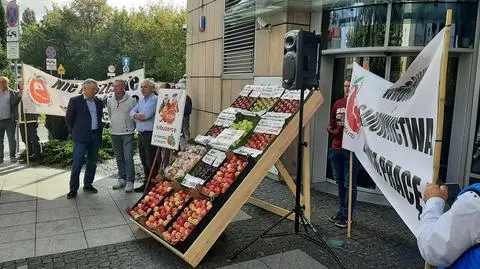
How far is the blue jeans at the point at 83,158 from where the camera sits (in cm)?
585

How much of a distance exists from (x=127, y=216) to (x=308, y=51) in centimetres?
310

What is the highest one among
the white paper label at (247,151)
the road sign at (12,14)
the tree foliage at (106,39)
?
the tree foliage at (106,39)

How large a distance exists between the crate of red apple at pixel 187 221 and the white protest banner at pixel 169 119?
66.2 inches

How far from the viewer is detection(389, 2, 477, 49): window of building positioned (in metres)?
5.40

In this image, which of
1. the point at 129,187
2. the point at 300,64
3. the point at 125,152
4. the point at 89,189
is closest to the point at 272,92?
the point at 300,64

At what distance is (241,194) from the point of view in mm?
3963

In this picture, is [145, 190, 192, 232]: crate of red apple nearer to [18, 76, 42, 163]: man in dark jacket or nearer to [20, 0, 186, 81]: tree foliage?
[18, 76, 42, 163]: man in dark jacket

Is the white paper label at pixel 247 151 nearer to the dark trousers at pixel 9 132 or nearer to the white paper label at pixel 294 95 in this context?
the white paper label at pixel 294 95

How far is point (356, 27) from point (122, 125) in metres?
3.90

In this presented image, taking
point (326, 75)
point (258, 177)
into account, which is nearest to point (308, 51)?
Answer: point (258, 177)

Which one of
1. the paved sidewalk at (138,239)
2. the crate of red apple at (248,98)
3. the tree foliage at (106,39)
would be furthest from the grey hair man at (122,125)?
the tree foliage at (106,39)

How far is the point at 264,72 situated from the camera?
23.9 ft

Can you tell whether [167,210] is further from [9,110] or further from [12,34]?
[12,34]

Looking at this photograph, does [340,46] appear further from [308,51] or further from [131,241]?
[131,241]
